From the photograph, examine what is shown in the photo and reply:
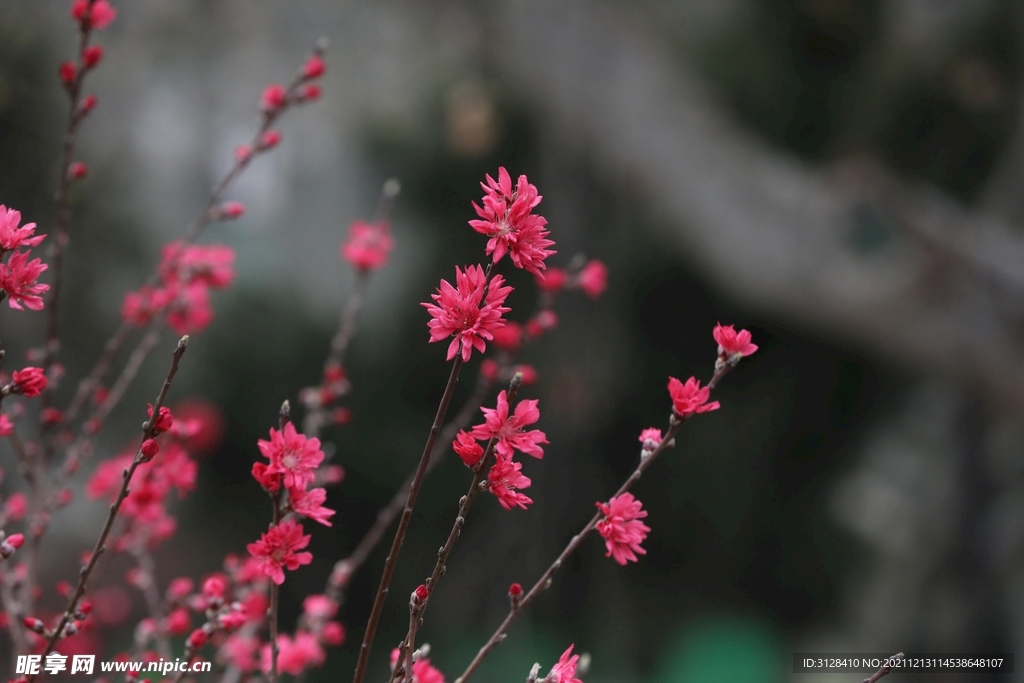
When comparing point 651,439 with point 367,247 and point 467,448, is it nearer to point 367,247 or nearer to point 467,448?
point 467,448

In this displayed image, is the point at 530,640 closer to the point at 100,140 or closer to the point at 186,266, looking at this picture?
the point at 186,266

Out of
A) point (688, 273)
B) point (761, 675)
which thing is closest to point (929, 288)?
point (688, 273)

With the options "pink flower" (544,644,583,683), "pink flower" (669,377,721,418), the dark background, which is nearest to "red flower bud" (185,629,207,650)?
"pink flower" (544,644,583,683)

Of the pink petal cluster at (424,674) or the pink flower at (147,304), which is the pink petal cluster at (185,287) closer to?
the pink flower at (147,304)

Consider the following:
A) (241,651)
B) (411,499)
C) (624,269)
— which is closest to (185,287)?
(241,651)

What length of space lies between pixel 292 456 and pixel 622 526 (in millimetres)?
207

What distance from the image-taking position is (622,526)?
47cm

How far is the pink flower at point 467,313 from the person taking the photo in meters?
0.41

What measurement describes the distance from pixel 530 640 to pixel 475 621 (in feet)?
0.50

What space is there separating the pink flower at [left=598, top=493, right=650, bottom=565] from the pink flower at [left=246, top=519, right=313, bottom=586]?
0.18m

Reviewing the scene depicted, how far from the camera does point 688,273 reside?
86.9 inches

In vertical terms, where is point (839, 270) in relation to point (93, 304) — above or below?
above

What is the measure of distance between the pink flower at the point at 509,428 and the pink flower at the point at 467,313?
4 centimetres

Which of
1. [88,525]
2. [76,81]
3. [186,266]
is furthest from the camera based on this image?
[88,525]
